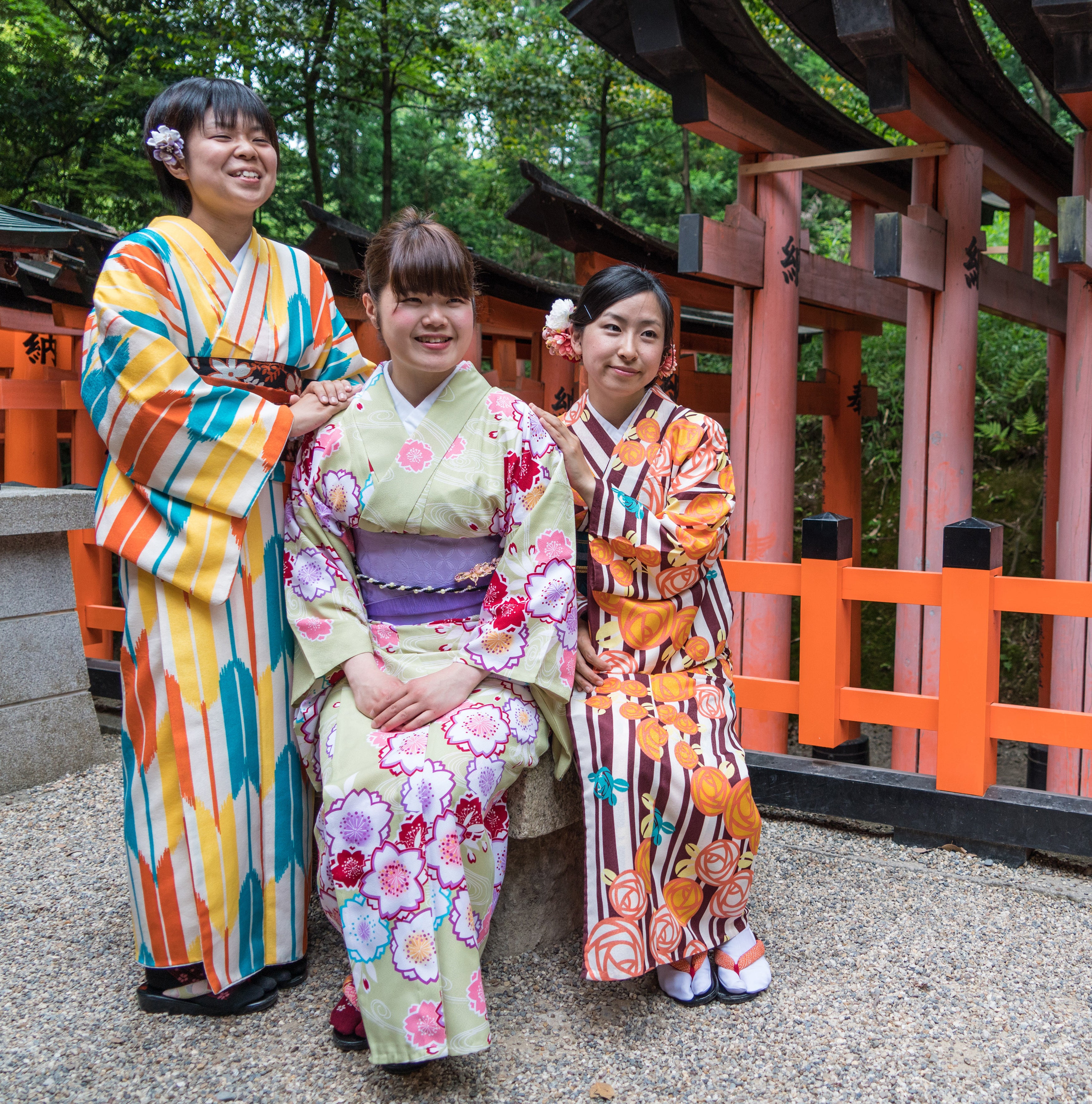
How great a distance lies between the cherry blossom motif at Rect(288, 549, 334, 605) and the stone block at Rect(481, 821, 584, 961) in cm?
71

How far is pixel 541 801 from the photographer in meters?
→ 2.24

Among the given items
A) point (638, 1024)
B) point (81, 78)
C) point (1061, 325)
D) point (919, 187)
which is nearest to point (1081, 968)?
point (638, 1024)

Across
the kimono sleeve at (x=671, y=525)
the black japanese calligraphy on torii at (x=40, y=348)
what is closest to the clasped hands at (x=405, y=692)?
the kimono sleeve at (x=671, y=525)

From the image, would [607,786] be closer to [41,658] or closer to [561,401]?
[41,658]

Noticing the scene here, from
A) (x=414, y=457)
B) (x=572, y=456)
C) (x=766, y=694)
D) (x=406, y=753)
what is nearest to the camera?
(x=406, y=753)

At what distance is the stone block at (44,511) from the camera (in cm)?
355

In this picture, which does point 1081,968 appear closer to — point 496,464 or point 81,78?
point 496,464

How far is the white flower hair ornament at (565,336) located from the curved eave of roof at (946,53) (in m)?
1.58

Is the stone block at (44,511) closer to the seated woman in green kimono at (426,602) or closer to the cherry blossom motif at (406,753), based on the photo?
the seated woman in green kimono at (426,602)

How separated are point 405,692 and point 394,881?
368 mm

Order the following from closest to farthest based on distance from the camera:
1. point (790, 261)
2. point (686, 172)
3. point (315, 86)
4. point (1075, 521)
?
1. point (790, 261)
2. point (1075, 521)
3. point (315, 86)
4. point (686, 172)

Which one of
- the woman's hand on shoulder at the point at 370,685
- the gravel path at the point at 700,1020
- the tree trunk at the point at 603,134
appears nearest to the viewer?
the gravel path at the point at 700,1020

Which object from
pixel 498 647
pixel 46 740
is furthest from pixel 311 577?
pixel 46 740

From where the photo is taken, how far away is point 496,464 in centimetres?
219
